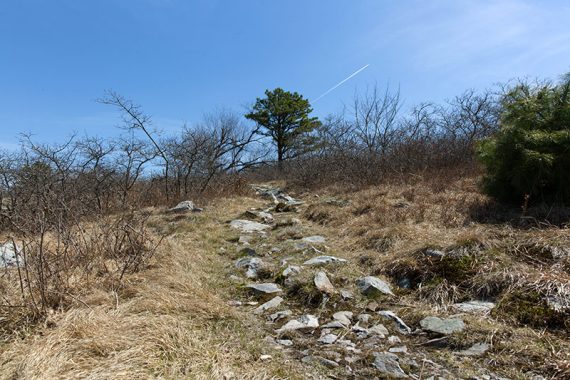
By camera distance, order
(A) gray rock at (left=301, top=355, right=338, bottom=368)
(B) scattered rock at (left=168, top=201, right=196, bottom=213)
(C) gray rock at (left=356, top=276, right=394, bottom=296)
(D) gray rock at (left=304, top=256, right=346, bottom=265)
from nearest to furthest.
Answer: (A) gray rock at (left=301, top=355, right=338, bottom=368) < (C) gray rock at (left=356, top=276, right=394, bottom=296) < (D) gray rock at (left=304, top=256, right=346, bottom=265) < (B) scattered rock at (left=168, top=201, right=196, bottom=213)

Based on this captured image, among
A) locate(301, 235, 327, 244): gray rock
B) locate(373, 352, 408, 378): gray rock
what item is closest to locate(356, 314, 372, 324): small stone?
locate(373, 352, 408, 378): gray rock

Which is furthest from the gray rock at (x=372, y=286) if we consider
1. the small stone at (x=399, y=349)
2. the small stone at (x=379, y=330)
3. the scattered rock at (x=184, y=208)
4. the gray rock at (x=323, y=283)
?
the scattered rock at (x=184, y=208)

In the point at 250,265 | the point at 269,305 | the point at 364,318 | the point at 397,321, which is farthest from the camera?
the point at 250,265

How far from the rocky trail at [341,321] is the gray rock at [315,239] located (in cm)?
42

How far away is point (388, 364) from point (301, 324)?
2.86 feet

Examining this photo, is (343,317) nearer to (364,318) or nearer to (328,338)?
(364,318)

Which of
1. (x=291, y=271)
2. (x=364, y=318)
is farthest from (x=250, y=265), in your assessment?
(x=364, y=318)

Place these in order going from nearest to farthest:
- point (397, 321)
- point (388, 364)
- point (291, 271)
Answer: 1. point (388, 364)
2. point (397, 321)
3. point (291, 271)

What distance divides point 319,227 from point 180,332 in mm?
4700

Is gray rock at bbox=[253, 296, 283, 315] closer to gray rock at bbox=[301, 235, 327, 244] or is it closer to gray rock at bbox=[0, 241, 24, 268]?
gray rock at bbox=[301, 235, 327, 244]

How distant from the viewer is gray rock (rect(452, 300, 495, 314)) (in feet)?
9.68

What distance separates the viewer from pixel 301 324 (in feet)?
10.0

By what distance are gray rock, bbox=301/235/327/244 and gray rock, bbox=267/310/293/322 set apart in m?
2.40

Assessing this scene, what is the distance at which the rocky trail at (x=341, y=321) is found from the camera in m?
2.37
